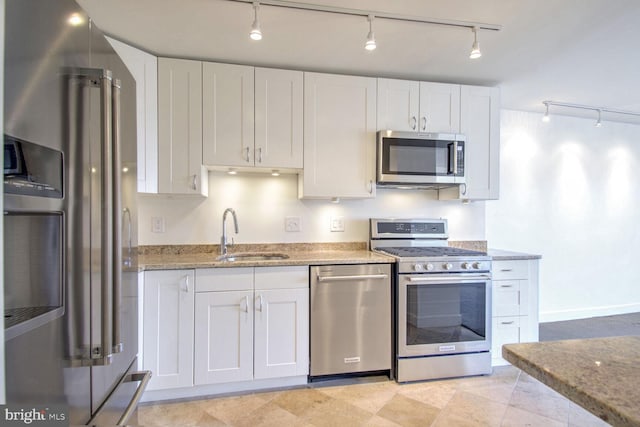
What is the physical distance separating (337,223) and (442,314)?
1.12 meters

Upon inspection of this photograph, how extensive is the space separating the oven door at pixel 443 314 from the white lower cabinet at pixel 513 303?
19cm

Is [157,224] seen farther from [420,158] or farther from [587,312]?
[587,312]

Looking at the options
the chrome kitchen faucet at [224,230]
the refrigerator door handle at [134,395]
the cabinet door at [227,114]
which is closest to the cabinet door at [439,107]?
the cabinet door at [227,114]

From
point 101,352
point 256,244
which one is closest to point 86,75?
point 101,352

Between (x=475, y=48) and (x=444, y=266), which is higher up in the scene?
(x=475, y=48)

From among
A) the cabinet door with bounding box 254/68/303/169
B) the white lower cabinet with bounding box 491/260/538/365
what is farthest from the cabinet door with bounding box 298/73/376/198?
the white lower cabinet with bounding box 491/260/538/365

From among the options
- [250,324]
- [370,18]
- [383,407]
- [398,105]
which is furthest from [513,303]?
[370,18]

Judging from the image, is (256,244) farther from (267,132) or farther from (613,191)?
(613,191)

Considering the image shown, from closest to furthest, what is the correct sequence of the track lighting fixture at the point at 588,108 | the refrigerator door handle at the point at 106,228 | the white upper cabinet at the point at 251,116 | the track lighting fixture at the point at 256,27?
the refrigerator door handle at the point at 106,228 < the track lighting fixture at the point at 256,27 < the white upper cabinet at the point at 251,116 < the track lighting fixture at the point at 588,108

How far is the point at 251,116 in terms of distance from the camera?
228 centimetres

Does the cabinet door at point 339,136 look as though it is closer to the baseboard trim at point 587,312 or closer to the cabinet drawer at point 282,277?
the cabinet drawer at point 282,277

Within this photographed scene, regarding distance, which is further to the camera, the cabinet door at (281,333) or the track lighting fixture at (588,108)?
the track lighting fixture at (588,108)

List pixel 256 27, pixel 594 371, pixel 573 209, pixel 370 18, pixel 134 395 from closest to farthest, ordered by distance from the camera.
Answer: pixel 594 371, pixel 134 395, pixel 256 27, pixel 370 18, pixel 573 209

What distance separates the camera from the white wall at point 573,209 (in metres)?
3.39
